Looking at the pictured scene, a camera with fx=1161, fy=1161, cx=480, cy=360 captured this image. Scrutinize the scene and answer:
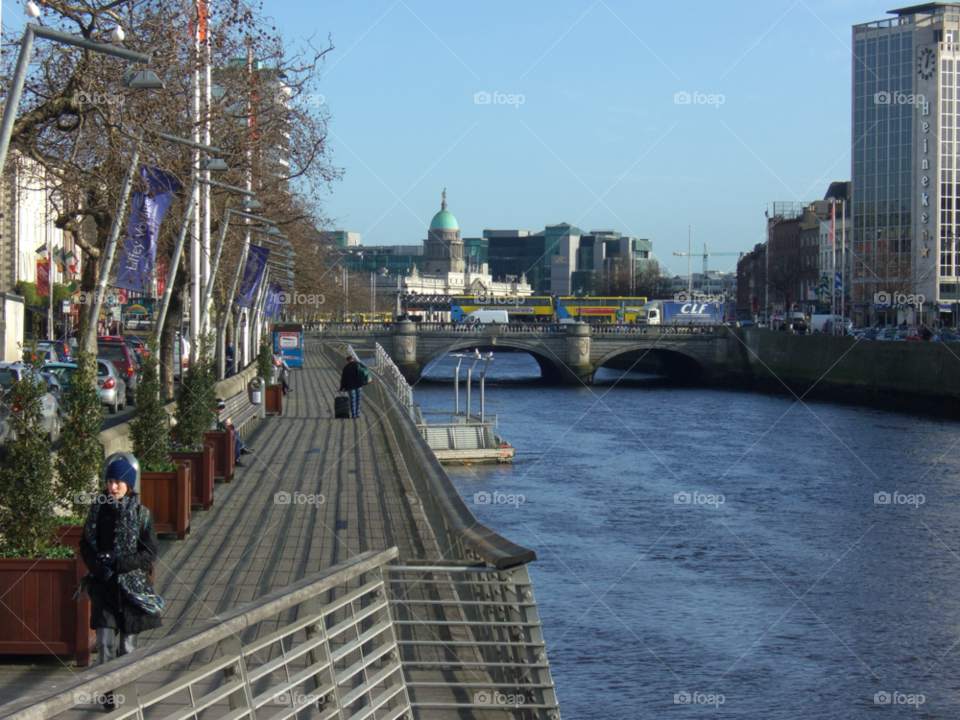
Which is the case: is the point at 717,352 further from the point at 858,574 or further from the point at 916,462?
the point at 858,574

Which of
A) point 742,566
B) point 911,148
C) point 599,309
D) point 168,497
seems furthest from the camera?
point 599,309

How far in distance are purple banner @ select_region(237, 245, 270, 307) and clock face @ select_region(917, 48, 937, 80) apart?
261 feet

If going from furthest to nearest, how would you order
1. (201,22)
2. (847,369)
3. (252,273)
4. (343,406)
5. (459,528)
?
(847,369), (252,273), (343,406), (201,22), (459,528)

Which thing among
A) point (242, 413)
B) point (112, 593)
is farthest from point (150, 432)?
point (242, 413)

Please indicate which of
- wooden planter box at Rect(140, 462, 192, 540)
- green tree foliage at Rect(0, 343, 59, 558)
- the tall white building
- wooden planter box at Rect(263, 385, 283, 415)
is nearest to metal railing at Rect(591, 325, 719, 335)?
the tall white building

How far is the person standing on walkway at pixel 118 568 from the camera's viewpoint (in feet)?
23.2

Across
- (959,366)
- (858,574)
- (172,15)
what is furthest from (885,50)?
(172,15)

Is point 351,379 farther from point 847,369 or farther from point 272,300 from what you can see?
point 847,369

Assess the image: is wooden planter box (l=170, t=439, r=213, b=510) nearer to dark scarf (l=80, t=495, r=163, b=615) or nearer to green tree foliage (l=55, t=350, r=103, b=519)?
green tree foliage (l=55, t=350, r=103, b=519)

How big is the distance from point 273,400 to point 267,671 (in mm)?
25140

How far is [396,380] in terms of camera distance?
33.5 meters

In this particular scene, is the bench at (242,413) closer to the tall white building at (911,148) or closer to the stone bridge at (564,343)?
the stone bridge at (564,343)

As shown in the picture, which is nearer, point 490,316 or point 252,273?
point 252,273

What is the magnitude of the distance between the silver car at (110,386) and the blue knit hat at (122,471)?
20130mm
